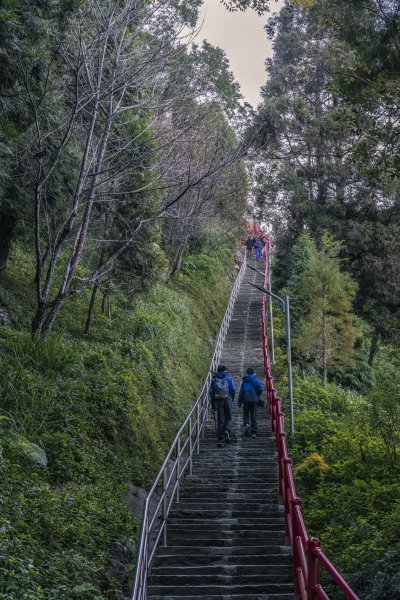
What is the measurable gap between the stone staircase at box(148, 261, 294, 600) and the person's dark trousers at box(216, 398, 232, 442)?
0.31 m

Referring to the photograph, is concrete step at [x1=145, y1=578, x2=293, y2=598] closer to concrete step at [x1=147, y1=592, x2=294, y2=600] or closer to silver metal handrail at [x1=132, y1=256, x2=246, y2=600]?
concrete step at [x1=147, y1=592, x2=294, y2=600]

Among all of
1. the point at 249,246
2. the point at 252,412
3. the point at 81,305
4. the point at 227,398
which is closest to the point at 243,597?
the point at 227,398

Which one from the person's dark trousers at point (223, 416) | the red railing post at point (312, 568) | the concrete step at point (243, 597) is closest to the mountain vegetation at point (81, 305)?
the concrete step at point (243, 597)

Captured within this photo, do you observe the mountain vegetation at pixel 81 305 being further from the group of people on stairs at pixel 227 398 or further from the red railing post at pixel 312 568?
the red railing post at pixel 312 568

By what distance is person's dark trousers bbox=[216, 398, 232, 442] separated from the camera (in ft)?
44.1

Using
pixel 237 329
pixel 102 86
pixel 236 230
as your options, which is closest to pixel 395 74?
pixel 102 86

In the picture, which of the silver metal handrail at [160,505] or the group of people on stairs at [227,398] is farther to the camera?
the group of people on stairs at [227,398]

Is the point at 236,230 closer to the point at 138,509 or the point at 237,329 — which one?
the point at 237,329

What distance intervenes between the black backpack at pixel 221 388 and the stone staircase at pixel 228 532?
1021 mm

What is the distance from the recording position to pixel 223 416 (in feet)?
44.7

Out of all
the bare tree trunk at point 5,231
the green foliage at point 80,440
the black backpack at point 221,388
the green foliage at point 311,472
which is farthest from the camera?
the black backpack at point 221,388

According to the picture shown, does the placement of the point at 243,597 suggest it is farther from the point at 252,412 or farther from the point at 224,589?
the point at 252,412

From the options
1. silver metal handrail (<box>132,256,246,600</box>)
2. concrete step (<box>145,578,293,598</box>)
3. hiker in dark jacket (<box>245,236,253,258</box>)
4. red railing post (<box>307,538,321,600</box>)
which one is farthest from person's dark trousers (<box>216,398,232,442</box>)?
hiker in dark jacket (<box>245,236,253,258</box>)

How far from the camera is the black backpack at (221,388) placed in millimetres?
13305
